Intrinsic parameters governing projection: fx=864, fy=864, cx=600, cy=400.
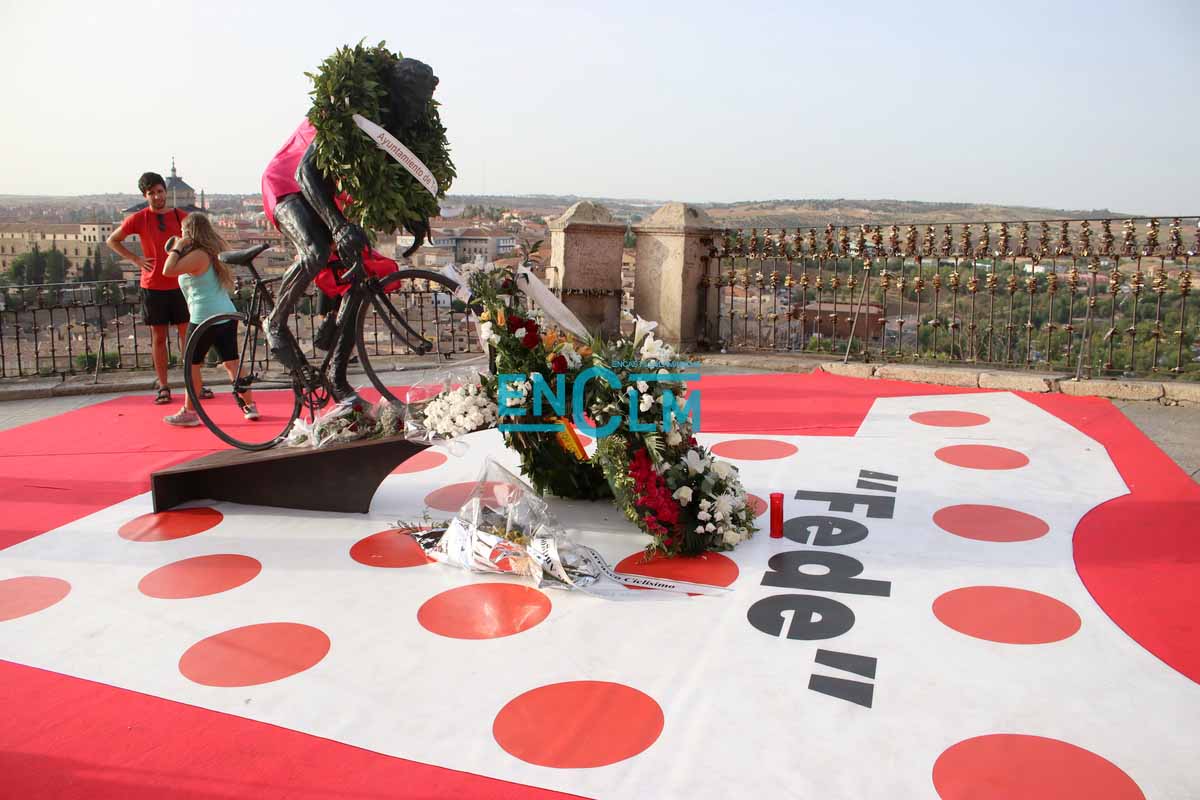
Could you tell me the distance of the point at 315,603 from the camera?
3.32 metres

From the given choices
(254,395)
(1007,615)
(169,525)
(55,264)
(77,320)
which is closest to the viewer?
(1007,615)

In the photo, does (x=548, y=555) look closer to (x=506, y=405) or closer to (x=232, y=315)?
(x=506, y=405)

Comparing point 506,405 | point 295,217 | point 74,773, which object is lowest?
point 74,773

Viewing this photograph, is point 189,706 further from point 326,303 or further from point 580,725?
point 326,303

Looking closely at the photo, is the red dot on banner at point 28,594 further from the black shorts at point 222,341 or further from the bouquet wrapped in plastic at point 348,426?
the black shorts at point 222,341

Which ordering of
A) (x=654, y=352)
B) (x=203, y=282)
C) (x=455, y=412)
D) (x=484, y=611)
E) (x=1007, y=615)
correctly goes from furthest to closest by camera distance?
(x=203, y=282), (x=455, y=412), (x=654, y=352), (x=484, y=611), (x=1007, y=615)

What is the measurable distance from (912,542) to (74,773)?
315 centimetres

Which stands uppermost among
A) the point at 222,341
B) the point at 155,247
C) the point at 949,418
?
the point at 155,247

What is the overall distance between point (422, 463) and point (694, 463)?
225cm

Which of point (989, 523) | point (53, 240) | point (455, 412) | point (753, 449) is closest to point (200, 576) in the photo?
point (455, 412)

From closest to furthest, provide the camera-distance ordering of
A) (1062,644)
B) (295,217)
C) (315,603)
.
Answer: (1062,644)
(315,603)
(295,217)

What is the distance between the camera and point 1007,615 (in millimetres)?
3057

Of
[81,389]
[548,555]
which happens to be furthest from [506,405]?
[81,389]

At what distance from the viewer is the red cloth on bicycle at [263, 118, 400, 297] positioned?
4531mm
